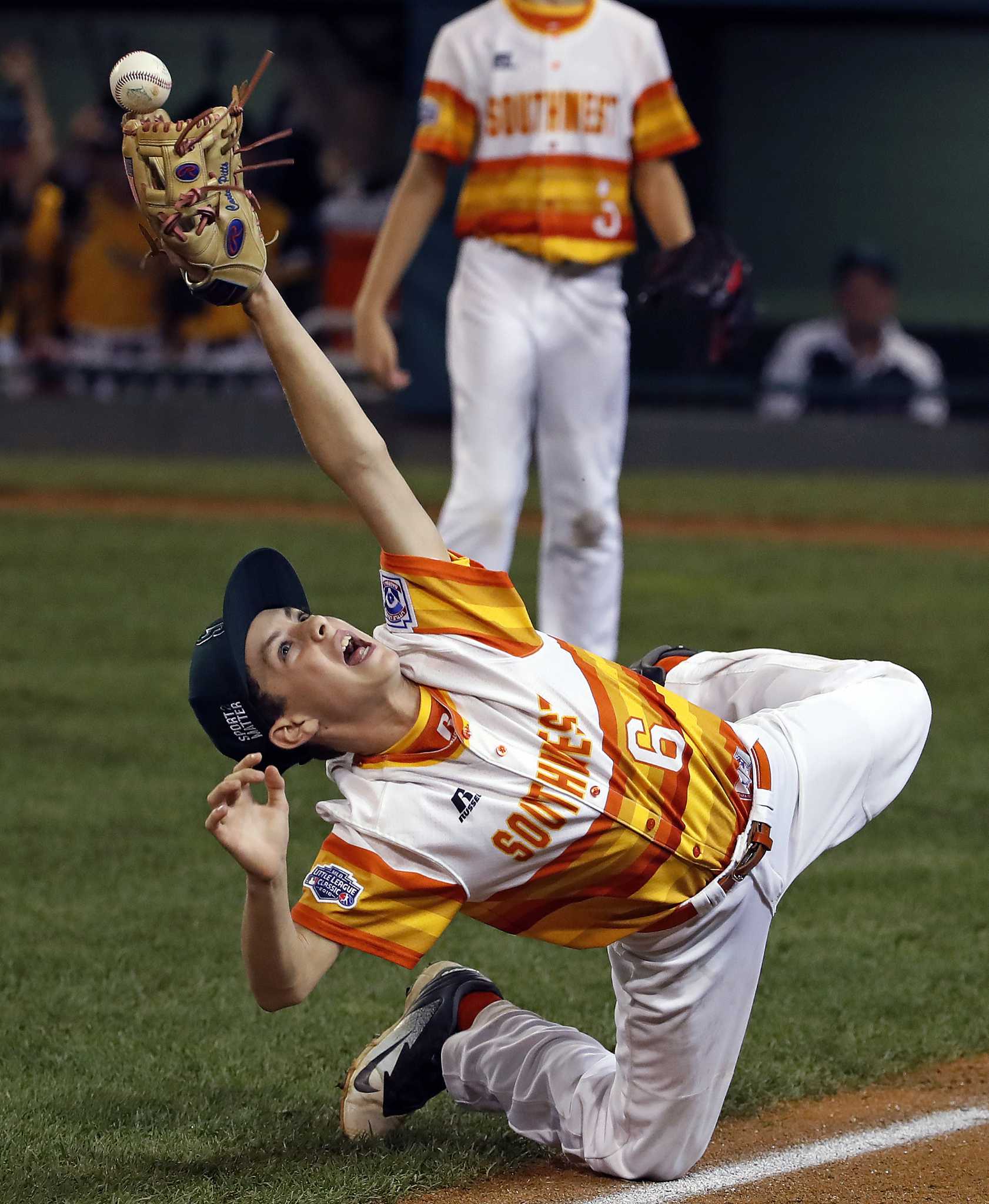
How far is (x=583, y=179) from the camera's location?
563 cm

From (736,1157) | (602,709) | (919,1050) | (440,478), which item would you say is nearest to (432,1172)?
(736,1157)

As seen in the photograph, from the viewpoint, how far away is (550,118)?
561 cm

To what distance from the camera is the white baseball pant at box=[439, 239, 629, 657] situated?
5.48m

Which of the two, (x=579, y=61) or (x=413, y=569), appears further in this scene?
(x=579, y=61)

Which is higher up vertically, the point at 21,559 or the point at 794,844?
the point at 794,844

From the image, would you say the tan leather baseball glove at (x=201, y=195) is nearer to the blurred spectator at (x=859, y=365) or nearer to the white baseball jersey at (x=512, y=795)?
the white baseball jersey at (x=512, y=795)

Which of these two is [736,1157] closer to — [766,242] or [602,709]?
[602,709]

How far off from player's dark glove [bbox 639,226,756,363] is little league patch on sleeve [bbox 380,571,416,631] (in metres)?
2.72

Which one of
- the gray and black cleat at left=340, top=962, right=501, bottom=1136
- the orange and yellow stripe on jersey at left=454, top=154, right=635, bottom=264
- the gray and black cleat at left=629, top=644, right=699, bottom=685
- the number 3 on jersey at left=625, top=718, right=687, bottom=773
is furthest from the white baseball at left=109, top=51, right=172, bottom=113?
the orange and yellow stripe on jersey at left=454, top=154, right=635, bottom=264

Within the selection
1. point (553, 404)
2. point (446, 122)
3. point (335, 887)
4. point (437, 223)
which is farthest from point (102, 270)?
point (335, 887)

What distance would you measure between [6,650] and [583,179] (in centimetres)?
298

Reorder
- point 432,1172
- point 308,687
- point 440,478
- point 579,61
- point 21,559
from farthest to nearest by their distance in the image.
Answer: point 440,478 → point 21,559 → point 579,61 → point 432,1172 → point 308,687

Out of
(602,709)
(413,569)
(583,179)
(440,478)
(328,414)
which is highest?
(583,179)

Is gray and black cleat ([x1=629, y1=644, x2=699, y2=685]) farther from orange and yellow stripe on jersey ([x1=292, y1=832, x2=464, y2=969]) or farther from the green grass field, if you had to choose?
orange and yellow stripe on jersey ([x1=292, y1=832, x2=464, y2=969])
